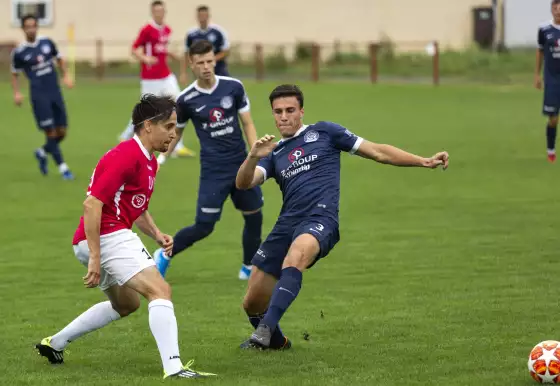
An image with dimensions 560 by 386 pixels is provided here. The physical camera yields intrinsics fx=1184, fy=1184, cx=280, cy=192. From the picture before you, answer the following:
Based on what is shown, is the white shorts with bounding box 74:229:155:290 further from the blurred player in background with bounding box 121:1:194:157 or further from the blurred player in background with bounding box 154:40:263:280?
the blurred player in background with bounding box 121:1:194:157

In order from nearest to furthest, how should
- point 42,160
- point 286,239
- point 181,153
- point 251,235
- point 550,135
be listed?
point 286,239, point 251,235, point 550,135, point 42,160, point 181,153

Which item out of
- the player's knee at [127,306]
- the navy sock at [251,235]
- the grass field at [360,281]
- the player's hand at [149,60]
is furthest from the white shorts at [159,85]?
the player's knee at [127,306]

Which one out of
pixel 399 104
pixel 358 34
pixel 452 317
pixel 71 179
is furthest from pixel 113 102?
pixel 452 317

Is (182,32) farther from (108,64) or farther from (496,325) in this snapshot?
(496,325)

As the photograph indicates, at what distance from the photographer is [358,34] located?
163 ft

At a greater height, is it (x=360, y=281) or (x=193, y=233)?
(x=193, y=233)

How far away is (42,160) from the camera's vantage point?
1966cm

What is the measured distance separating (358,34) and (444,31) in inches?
141

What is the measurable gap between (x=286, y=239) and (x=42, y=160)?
39.1ft

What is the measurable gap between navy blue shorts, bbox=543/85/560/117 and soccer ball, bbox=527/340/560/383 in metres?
12.0

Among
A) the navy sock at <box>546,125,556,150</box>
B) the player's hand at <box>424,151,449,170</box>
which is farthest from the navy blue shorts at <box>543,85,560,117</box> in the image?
the player's hand at <box>424,151,449,170</box>

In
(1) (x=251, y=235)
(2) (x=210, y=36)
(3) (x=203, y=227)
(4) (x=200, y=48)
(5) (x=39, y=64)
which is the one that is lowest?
(1) (x=251, y=235)

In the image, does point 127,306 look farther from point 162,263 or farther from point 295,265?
point 162,263

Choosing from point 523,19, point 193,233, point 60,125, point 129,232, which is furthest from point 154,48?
point 523,19
